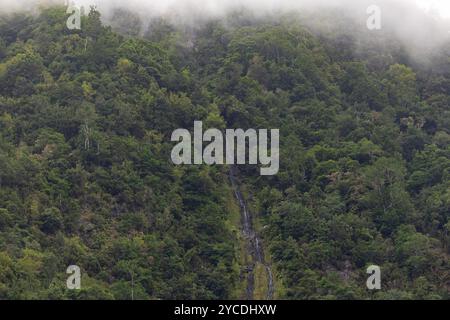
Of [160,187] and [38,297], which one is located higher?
[160,187]

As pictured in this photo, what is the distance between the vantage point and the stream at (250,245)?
3010 inches

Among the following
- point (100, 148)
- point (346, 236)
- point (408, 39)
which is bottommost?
point (346, 236)

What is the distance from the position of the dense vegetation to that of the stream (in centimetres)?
76

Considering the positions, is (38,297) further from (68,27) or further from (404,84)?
(404,84)

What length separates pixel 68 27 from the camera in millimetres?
102000

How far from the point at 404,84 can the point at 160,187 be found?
1181 inches

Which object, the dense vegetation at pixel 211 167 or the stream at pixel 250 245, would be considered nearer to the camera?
the dense vegetation at pixel 211 167

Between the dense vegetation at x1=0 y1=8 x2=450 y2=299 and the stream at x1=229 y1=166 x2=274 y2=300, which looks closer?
the dense vegetation at x1=0 y1=8 x2=450 y2=299

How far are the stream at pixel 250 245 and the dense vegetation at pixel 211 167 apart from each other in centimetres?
76

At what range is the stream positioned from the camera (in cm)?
7644

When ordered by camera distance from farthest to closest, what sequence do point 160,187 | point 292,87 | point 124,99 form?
point 292,87 < point 124,99 < point 160,187

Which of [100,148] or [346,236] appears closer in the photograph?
[346,236]

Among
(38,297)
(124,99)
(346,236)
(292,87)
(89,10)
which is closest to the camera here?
(38,297)
